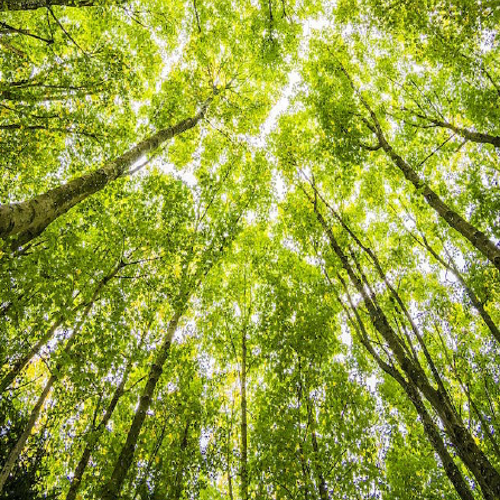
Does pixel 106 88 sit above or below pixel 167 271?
above

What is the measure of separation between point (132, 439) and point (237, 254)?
811 cm

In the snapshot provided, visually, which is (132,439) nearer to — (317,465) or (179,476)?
(179,476)

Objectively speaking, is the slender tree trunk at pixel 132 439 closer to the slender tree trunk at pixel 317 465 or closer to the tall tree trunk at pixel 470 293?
the slender tree trunk at pixel 317 465

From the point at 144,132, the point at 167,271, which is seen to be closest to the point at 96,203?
the point at 167,271

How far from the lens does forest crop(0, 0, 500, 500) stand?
19.3 ft

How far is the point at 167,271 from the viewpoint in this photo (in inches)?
285

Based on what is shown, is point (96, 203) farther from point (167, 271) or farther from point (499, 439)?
point (499, 439)

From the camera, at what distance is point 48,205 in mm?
4281

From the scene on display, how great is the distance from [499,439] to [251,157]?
581 inches

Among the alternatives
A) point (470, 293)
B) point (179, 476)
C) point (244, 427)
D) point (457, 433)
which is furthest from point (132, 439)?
point (470, 293)

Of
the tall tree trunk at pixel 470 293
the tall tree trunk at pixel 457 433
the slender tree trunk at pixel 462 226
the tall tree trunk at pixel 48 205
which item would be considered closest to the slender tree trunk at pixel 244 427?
the tall tree trunk at pixel 457 433

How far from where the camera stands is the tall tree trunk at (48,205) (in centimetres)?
361

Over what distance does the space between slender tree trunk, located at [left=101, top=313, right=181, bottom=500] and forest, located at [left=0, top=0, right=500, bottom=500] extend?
0.04 meters

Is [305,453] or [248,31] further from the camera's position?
[248,31]
